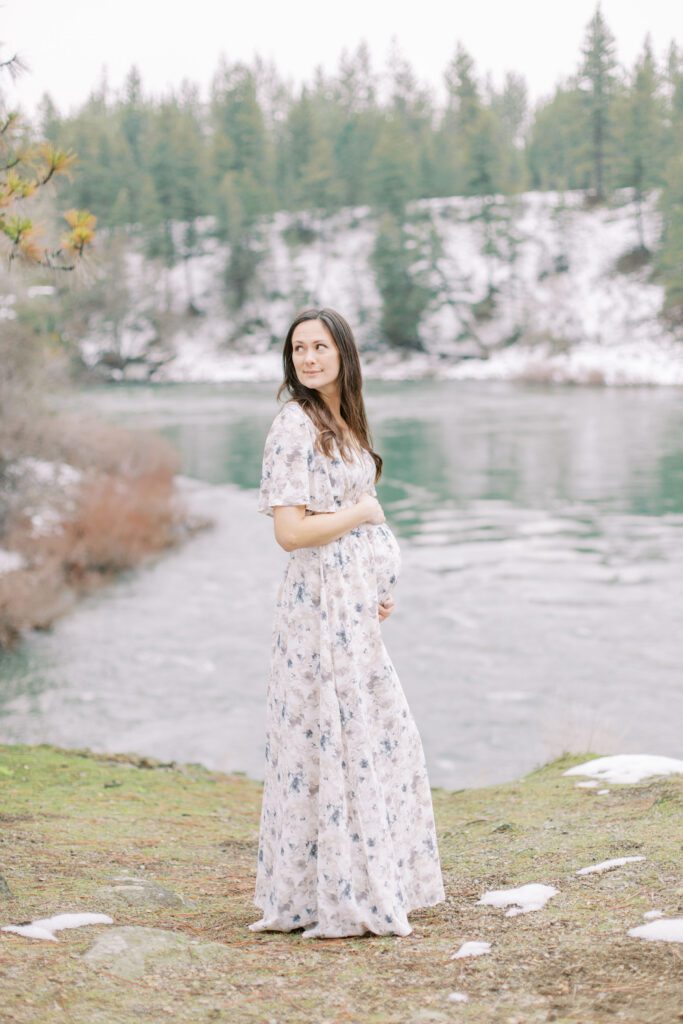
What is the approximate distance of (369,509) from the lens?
402 centimetres

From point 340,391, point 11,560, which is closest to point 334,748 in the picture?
point 340,391

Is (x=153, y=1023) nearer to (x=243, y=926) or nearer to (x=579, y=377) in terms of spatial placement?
(x=243, y=926)

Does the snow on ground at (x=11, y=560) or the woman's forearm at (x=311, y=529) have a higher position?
the woman's forearm at (x=311, y=529)

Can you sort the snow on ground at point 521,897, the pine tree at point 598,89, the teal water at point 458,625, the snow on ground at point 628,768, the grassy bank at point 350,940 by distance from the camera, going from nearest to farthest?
the grassy bank at point 350,940 → the snow on ground at point 521,897 → the snow on ground at point 628,768 → the teal water at point 458,625 → the pine tree at point 598,89

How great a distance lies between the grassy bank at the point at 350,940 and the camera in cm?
301

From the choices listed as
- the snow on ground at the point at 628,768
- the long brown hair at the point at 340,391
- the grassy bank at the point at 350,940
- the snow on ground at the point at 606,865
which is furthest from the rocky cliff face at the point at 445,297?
the long brown hair at the point at 340,391

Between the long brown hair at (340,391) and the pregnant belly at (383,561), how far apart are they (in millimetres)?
320

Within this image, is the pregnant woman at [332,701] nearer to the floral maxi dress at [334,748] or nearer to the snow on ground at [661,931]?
the floral maxi dress at [334,748]

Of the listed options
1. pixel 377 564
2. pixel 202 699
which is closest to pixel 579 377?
pixel 202 699

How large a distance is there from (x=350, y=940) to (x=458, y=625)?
1223 centimetres

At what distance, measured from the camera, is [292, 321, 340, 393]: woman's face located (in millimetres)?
4039

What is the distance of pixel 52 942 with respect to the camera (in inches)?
140

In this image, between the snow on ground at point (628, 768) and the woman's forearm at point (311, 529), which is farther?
the snow on ground at point (628, 768)

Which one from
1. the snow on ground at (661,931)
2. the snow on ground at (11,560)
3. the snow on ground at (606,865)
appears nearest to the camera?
the snow on ground at (661,931)
